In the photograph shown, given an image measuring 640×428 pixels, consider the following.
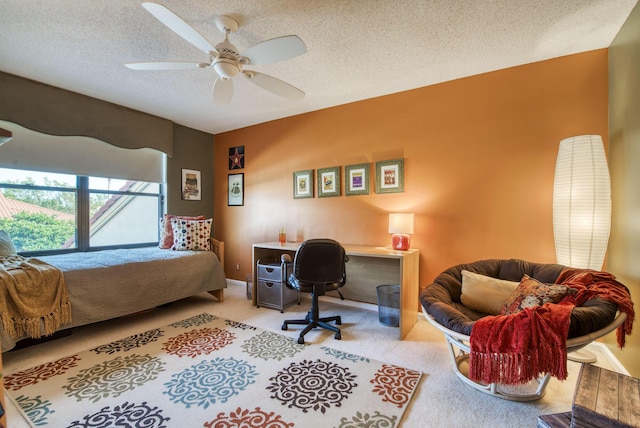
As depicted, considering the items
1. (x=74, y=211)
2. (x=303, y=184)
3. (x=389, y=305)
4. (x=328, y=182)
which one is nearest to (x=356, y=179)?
(x=328, y=182)

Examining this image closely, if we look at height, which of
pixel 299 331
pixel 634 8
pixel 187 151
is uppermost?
pixel 634 8

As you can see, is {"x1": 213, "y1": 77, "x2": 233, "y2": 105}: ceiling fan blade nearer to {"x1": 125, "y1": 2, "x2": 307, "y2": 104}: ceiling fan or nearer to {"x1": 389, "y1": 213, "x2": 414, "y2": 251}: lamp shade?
{"x1": 125, "y1": 2, "x2": 307, "y2": 104}: ceiling fan

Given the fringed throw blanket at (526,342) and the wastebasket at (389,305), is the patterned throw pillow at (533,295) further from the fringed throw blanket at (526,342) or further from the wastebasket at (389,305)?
the wastebasket at (389,305)

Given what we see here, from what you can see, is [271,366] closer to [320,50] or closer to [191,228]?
[191,228]

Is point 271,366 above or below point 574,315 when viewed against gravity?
below

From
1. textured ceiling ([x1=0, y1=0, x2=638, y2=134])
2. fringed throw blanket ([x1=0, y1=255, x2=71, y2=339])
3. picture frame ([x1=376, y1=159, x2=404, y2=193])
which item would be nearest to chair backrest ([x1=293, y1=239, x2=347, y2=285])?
picture frame ([x1=376, y1=159, x2=404, y2=193])

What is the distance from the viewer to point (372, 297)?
129 inches

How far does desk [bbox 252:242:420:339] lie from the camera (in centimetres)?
259

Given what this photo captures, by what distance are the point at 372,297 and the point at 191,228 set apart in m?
2.47

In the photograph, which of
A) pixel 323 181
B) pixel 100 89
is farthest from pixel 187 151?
pixel 323 181

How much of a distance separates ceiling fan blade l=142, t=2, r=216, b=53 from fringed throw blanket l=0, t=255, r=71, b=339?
6.96ft

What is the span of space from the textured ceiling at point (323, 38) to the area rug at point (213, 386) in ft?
8.14

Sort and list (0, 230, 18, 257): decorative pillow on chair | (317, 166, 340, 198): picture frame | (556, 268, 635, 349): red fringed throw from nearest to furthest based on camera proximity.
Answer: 1. (556, 268, 635, 349): red fringed throw
2. (0, 230, 18, 257): decorative pillow on chair
3. (317, 166, 340, 198): picture frame

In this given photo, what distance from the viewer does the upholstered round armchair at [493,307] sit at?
135 centimetres
